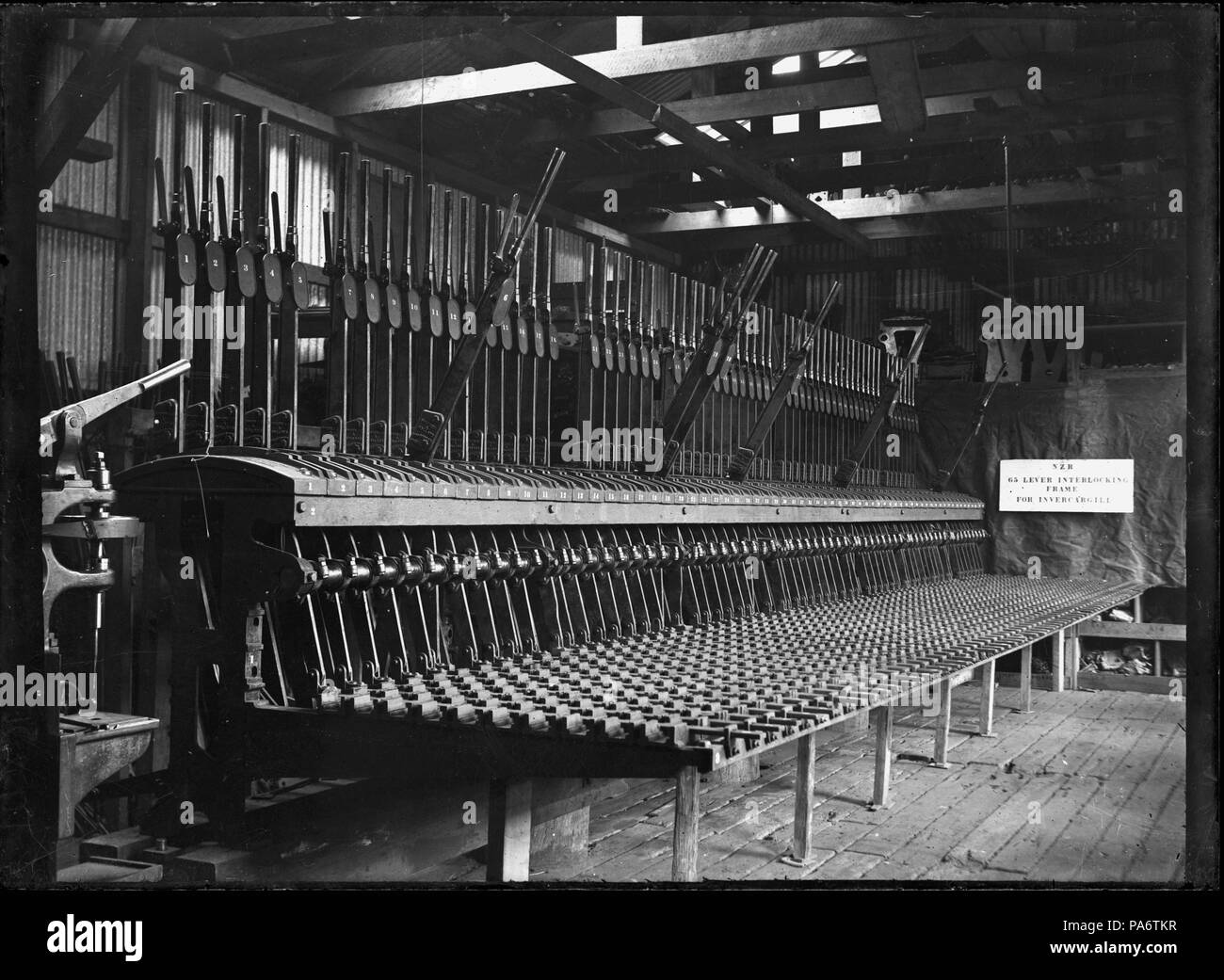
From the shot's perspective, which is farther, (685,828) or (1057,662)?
(1057,662)

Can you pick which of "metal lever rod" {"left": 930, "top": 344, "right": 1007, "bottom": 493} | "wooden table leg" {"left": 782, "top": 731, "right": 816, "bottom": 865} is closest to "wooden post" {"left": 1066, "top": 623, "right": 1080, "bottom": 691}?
"metal lever rod" {"left": 930, "top": 344, "right": 1007, "bottom": 493}

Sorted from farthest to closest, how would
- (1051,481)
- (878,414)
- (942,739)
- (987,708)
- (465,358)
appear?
(1051,481), (878,414), (987,708), (942,739), (465,358)

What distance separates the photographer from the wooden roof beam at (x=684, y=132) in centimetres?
411

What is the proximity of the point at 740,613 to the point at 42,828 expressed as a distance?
9.52 ft

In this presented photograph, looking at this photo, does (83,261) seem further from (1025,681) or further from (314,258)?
(1025,681)

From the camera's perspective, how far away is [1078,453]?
7.95 meters

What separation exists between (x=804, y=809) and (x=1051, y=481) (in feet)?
16.8

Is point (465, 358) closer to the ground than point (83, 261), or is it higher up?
closer to the ground

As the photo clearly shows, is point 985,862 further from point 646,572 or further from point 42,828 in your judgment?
point 42,828

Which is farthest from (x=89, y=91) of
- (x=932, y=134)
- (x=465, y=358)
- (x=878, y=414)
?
(x=878, y=414)

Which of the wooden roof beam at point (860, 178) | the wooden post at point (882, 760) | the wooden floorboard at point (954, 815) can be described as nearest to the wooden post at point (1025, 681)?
the wooden floorboard at point (954, 815)

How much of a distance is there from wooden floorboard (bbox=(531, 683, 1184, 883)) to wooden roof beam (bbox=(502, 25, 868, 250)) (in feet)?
9.35

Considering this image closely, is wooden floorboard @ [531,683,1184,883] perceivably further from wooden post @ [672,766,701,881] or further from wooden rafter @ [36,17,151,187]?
wooden rafter @ [36,17,151,187]
